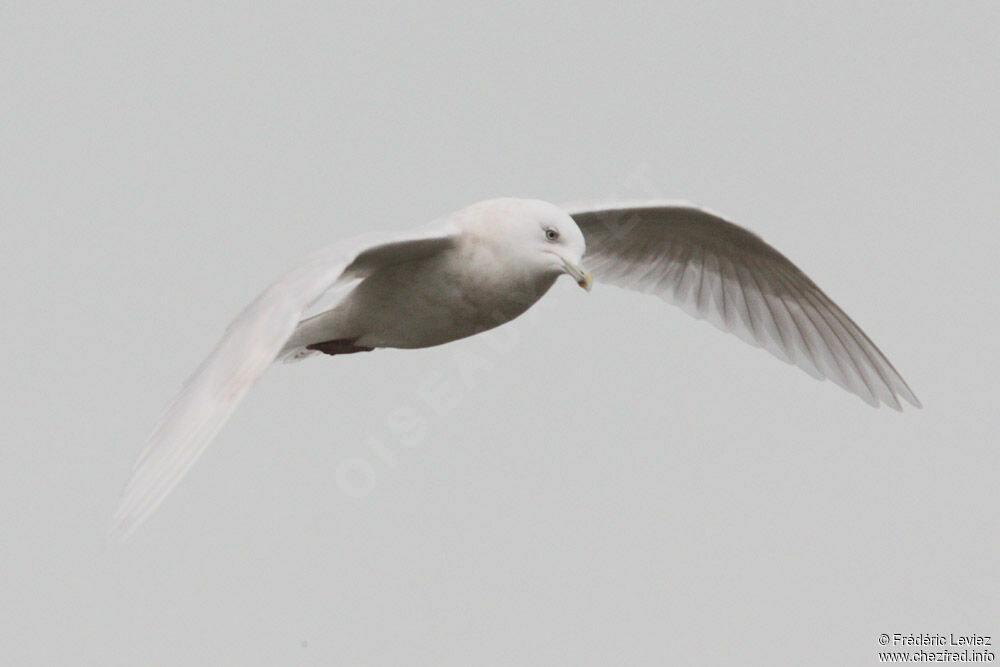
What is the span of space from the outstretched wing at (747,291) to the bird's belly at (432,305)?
143 cm

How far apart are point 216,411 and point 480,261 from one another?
1673mm

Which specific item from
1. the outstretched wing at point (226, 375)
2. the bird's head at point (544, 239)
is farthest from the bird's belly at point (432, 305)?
the outstretched wing at point (226, 375)

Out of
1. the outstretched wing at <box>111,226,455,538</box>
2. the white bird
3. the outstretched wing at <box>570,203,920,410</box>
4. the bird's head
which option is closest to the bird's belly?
the white bird

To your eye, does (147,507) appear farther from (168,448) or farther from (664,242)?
(664,242)

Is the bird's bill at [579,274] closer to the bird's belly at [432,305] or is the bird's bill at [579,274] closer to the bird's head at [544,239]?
the bird's head at [544,239]

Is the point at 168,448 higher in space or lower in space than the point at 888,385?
lower

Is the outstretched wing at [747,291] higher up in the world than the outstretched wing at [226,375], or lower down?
higher up

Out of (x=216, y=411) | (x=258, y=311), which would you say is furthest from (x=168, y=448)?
(x=258, y=311)

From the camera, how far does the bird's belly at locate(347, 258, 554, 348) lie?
6.96 meters

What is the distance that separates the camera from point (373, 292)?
714 cm

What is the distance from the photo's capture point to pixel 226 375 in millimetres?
5840

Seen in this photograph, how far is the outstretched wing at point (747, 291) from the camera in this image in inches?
334

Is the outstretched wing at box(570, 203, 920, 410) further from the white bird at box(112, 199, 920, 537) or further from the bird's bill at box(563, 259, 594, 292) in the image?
the bird's bill at box(563, 259, 594, 292)

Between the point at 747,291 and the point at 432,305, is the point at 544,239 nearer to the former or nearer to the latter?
the point at 432,305
